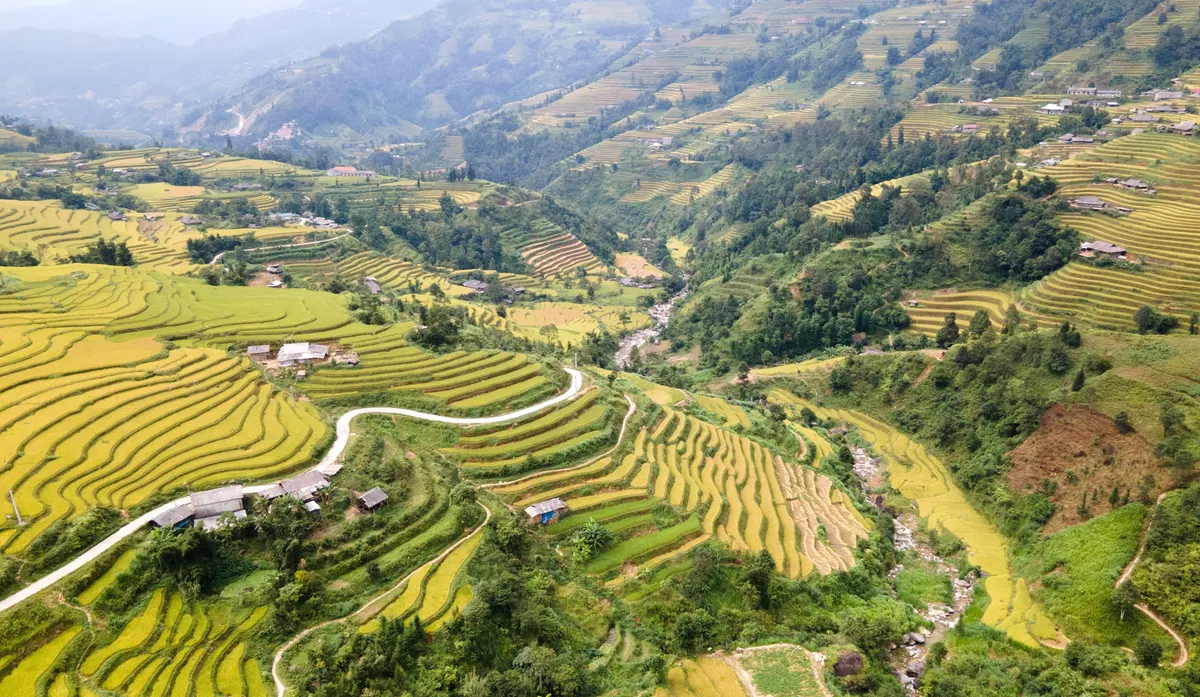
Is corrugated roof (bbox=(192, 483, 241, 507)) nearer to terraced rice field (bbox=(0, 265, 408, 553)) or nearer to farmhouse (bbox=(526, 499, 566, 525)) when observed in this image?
terraced rice field (bbox=(0, 265, 408, 553))

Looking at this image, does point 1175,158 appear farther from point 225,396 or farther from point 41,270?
point 41,270

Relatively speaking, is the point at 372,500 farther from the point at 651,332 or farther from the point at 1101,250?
the point at 1101,250

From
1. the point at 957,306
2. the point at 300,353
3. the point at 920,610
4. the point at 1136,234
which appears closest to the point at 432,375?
the point at 300,353

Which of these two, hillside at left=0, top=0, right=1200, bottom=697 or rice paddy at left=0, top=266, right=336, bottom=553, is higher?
rice paddy at left=0, top=266, right=336, bottom=553

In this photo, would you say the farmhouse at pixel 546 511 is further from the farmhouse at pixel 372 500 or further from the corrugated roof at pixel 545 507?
the farmhouse at pixel 372 500

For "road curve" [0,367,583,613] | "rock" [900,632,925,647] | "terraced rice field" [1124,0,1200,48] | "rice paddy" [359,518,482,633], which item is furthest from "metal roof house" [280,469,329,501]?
"terraced rice field" [1124,0,1200,48]

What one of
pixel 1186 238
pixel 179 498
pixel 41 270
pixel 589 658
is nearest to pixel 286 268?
pixel 41 270

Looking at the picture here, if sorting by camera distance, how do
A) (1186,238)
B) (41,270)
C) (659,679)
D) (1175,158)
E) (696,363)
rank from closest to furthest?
(659,679), (41,270), (1186,238), (1175,158), (696,363)
